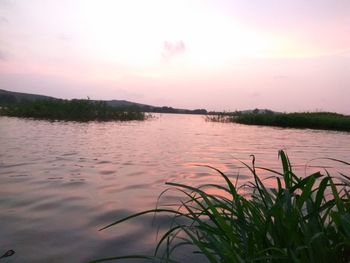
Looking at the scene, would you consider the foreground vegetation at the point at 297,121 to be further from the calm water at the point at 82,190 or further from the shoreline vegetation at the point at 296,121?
the calm water at the point at 82,190

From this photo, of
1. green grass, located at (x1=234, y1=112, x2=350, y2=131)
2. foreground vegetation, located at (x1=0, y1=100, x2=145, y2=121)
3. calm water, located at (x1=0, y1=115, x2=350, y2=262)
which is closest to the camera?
calm water, located at (x1=0, y1=115, x2=350, y2=262)

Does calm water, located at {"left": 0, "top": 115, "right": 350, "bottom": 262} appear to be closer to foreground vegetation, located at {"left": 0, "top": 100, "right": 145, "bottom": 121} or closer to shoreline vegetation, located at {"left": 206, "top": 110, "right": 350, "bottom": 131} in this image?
foreground vegetation, located at {"left": 0, "top": 100, "right": 145, "bottom": 121}

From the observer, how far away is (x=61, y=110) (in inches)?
1010

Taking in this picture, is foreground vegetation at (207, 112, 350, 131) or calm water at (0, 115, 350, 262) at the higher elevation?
foreground vegetation at (207, 112, 350, 131)

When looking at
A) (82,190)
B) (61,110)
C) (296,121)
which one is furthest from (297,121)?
(82,190)

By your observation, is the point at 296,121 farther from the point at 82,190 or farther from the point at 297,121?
the point at 82,190

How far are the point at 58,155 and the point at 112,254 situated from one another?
6.08m

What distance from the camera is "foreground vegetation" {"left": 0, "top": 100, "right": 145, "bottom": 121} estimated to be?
25.6 metres

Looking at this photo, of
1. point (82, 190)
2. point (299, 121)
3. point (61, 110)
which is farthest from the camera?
point (299, 121)

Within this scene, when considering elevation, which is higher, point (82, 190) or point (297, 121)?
point (297, 121)

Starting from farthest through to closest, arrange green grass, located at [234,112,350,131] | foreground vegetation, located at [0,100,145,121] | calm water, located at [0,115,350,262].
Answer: green grass, located at [234,112,350,131] → foreground vegetation, located at [0,100,145,121] → calm water, located at [0,115,350,262]

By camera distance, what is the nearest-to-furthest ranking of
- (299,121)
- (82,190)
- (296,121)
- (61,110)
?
(82,190) < (61,110) < (299,121) < (296,121)

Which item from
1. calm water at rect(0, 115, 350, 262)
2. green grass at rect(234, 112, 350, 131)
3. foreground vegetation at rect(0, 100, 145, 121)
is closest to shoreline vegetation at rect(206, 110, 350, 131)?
green grass at rect(234, 112, 350, 131)

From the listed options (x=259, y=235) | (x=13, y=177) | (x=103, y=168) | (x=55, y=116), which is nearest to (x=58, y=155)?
(x=103, y=168)
